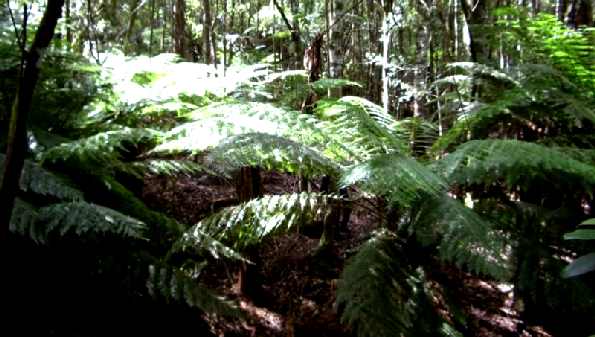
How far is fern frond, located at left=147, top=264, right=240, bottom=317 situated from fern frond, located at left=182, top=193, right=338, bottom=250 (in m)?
0.24

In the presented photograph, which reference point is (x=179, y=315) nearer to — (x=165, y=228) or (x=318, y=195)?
(x=165, y=228)

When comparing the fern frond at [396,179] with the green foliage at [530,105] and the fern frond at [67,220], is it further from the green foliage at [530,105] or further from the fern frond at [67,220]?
the green foliage at [530,105]

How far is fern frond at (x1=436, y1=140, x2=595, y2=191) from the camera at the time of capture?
2.05 metres

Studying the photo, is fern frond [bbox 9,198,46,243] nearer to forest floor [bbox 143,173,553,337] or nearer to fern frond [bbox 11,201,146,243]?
fern frond [bbox 11,201,146,243]

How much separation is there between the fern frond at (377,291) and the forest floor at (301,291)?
418mm

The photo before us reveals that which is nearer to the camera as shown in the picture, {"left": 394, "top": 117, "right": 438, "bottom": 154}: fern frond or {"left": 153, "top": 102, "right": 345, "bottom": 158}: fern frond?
{"left": 153, "top": 102, "right": 345, "bottom": 158}: fern frond

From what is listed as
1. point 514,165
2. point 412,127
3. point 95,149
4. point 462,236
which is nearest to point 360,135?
point 412,127

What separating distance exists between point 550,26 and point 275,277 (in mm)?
2777

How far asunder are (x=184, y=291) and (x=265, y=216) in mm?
524

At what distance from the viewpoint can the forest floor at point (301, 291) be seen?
10.5 ft

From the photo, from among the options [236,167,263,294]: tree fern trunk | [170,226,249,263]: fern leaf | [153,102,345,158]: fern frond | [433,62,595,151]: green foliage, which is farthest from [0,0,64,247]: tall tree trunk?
[433,62,595,151]: green foliage

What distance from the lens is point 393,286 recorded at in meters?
1.99

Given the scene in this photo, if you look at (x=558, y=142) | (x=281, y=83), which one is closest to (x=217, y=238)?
(x=558, y=142)

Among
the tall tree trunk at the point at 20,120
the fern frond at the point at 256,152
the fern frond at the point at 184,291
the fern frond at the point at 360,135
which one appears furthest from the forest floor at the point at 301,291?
the tall tree trunk at the point at 20,120
